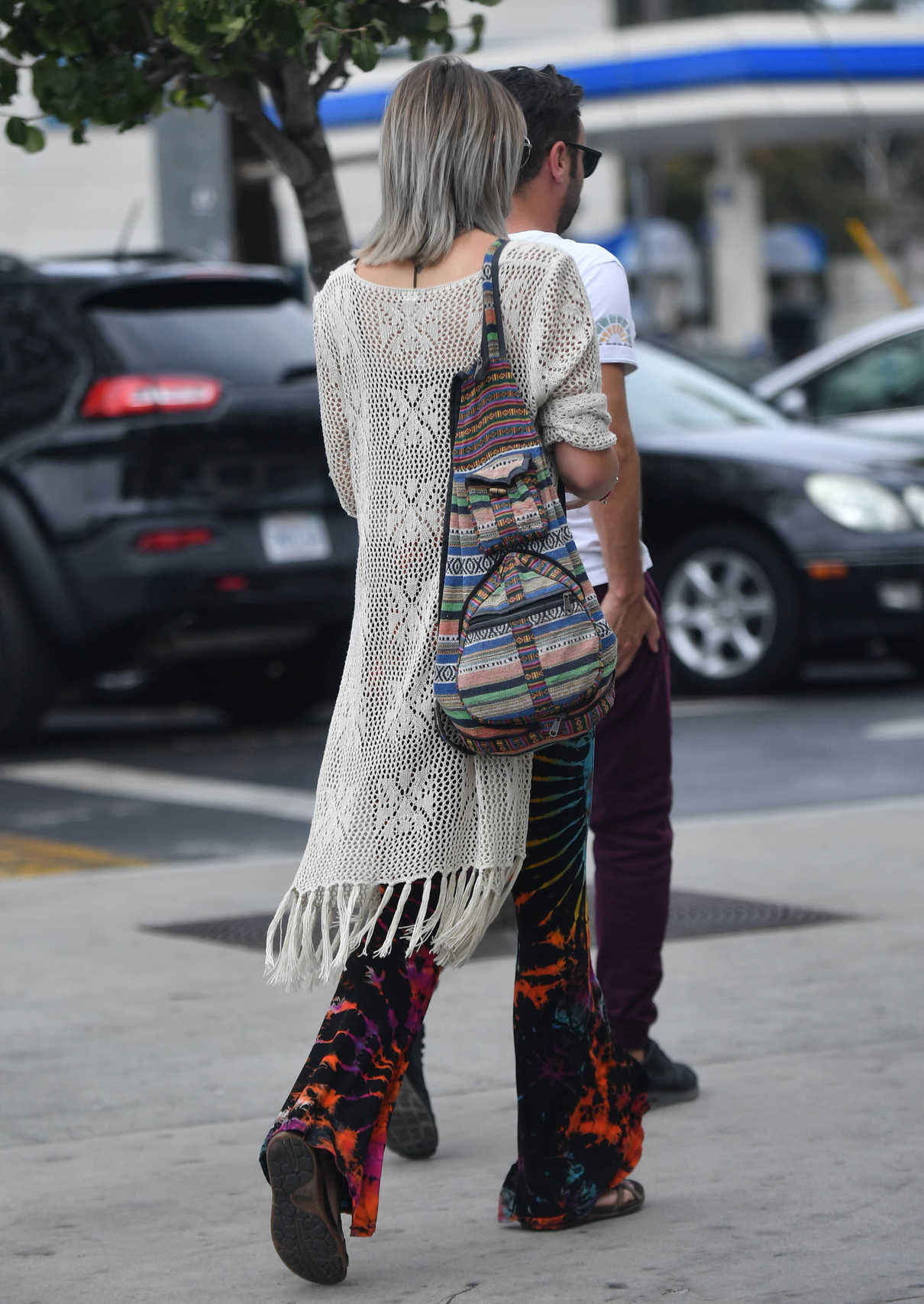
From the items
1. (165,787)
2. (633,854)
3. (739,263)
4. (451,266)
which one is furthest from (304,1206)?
(739,263)

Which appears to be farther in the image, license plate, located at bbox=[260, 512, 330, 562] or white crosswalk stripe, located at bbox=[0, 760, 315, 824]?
license plate, located at bbox=[260, 512, 330, 562]

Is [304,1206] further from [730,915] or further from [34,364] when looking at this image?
[34,364]

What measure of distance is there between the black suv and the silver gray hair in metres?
5.60

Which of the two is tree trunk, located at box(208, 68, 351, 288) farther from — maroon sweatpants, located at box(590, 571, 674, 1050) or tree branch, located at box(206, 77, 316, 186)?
maroon sweatpants, located at box(590, 571, 674, 1050)

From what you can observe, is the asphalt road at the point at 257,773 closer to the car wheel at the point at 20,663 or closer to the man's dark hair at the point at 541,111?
the car wheel at the point at 20,663

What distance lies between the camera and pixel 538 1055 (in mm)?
3512

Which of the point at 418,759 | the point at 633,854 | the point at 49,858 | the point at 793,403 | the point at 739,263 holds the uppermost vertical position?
the point at 418,759

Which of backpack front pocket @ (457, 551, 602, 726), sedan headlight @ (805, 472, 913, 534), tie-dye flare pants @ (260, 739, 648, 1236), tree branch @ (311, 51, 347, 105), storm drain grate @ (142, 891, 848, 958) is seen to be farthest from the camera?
sedan headlight @ (805, 472, 913, 534)

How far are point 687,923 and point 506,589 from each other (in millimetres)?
2767

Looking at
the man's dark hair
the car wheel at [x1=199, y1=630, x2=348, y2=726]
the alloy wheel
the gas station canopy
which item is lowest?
the gas station canopy

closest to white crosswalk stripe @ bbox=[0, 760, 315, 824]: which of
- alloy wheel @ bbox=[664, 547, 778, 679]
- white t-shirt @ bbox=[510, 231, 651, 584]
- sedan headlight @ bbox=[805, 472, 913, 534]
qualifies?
alloy wheel @ bbox=[664, 547, 778, 679]

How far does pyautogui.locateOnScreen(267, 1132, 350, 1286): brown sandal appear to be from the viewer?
10.6 ft

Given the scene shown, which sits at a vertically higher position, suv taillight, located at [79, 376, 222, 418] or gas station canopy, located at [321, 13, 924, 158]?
suv taillight, located at [79, 376, 222, 418]

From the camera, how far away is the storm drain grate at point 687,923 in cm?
565
